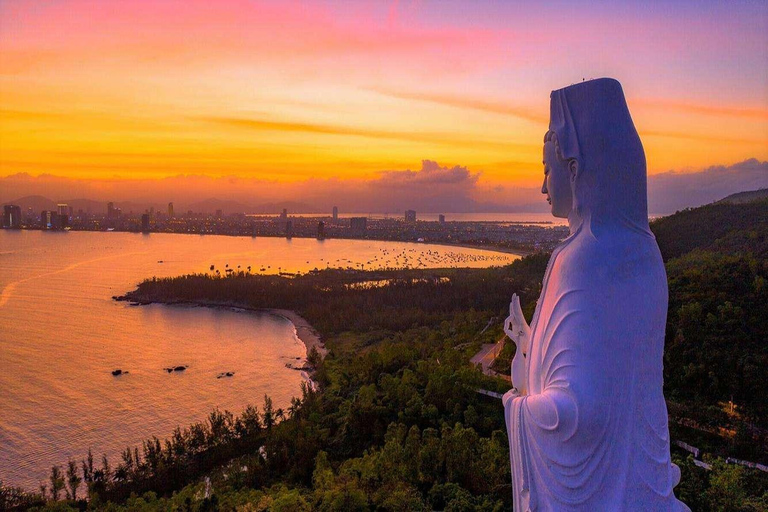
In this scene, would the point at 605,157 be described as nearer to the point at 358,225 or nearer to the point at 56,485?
the point at 56,485

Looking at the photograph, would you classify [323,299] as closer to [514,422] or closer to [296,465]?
[296,465]

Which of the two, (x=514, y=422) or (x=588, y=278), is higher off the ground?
(x=588, y=278)

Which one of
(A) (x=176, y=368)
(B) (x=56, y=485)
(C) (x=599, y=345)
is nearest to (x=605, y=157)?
(C) (x=599, y=345)

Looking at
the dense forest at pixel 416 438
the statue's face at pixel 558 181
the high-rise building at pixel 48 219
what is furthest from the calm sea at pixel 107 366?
the high-rise building at pixel 48 219

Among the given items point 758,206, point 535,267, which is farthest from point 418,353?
point 535,267

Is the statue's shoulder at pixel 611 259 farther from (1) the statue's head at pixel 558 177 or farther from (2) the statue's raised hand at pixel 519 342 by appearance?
(2) the statue's raised hand at pixel 519 342

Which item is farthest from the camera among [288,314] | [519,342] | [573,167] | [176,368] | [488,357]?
[288,314]

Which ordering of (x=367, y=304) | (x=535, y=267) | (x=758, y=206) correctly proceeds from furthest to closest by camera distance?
1. (x=535, y=267)
2. (x=367, y=304)
3. (x=758, y=206)
